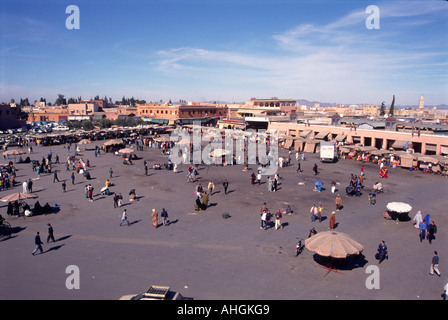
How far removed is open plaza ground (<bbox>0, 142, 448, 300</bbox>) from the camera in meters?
10.2

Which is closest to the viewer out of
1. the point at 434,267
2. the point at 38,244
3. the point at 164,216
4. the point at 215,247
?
the point at 434,267

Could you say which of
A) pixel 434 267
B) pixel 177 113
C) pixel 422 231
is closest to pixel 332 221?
pixel 422 231

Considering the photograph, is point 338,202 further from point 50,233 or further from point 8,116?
point 8,116

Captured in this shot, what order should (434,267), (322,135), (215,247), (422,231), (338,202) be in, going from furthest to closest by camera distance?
(322,135)
(338,202)
(422,231)
(215,247)
(434,267)

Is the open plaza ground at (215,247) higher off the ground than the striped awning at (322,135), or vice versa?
the striped awning at (322,135)

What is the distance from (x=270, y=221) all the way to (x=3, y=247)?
12.4 metres

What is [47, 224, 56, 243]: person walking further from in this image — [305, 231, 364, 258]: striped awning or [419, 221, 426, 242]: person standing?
[419, 221, 426, 242]: person standing

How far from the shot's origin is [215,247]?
43.2ft

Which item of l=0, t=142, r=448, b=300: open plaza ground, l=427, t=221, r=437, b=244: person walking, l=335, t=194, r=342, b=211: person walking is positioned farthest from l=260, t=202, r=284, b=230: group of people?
l=427, t=221, r=437, b=244: person walking

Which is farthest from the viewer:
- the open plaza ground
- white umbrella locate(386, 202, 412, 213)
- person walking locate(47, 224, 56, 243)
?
white umbrella locate(386, 202, 412, 213)

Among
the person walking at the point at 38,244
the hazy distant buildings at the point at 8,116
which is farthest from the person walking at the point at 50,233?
the hazy distant buildings at the point at 8,116

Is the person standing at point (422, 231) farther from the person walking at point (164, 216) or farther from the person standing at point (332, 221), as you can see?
the person walking at point (164, 216)

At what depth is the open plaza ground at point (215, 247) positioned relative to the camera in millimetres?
10156

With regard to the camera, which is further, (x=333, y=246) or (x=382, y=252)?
(x=382, y=252)
